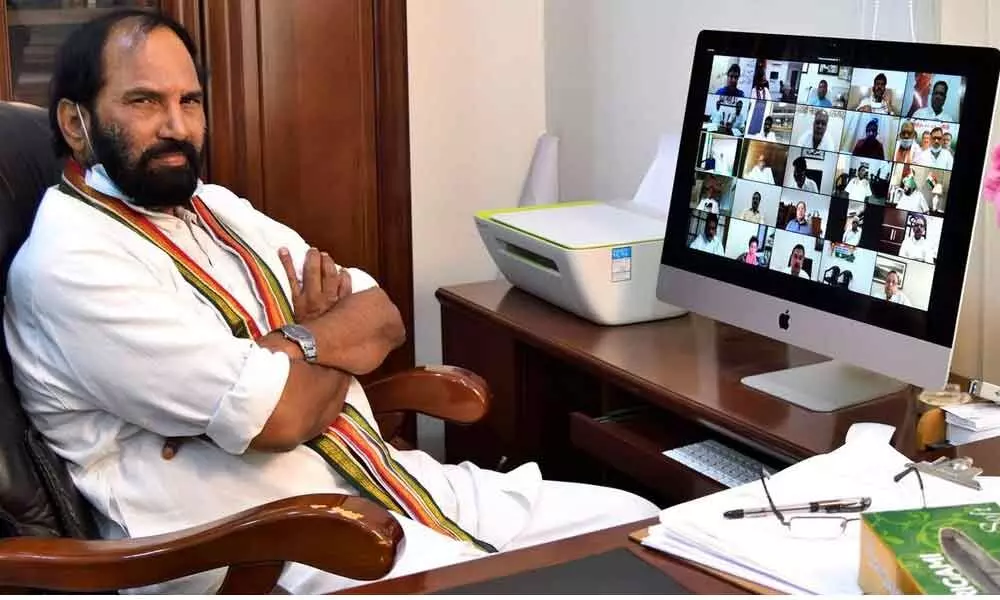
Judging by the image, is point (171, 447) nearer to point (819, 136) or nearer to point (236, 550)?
point (236, 550)

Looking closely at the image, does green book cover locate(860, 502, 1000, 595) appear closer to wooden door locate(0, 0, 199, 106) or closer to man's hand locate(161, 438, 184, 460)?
man's hand locate(161, 438, 184, 460)

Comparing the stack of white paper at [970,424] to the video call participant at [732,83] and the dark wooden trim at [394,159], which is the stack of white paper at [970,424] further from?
the dark wooden trim at [394,159]

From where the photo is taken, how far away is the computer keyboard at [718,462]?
166 centimetres

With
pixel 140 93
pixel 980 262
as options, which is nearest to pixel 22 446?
pixel 140 93

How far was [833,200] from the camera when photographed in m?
1.68

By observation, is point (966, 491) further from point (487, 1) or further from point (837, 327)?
point (487, 1)

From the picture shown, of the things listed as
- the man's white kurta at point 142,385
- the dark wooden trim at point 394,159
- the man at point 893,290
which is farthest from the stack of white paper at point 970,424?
the dark wooden trim at point 394,159

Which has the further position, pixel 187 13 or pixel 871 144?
pixel 187 13

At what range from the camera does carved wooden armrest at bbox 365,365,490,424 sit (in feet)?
6.29

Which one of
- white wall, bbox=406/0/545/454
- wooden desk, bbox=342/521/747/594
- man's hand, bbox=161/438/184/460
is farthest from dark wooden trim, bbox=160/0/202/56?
wooden desk, bbox=342/521/747/594

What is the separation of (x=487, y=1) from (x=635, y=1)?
41 cm

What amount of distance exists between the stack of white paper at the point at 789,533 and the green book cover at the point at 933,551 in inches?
2.4

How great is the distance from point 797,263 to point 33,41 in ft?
5.10

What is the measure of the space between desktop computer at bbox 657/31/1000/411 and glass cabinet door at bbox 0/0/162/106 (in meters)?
1.27
